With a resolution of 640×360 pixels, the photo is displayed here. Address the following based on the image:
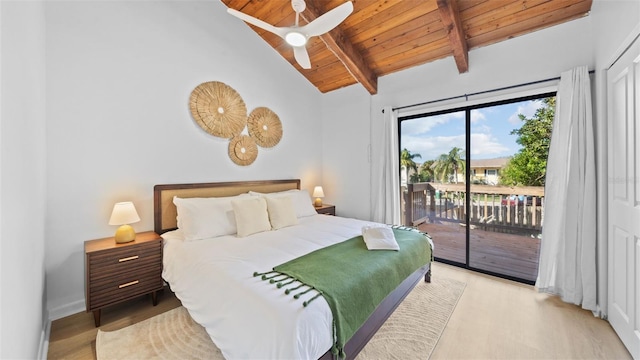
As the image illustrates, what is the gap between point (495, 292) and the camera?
104 inches

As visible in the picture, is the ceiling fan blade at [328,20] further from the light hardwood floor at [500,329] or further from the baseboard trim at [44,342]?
the baseboard trim at [44,342]

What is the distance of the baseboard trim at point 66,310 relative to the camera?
2146mm

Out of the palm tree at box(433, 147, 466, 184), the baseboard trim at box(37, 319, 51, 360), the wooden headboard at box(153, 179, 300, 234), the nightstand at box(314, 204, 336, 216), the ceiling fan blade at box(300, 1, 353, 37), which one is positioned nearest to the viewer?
the baseboard trim at box(37, 319, 51, 360)

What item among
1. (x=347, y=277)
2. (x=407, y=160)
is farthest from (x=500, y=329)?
(x=407, y=160)

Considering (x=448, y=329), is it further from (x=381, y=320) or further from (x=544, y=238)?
(x=544, y=238)

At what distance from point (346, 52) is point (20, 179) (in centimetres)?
327

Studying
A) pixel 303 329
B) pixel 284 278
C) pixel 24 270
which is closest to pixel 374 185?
pixel 284 278

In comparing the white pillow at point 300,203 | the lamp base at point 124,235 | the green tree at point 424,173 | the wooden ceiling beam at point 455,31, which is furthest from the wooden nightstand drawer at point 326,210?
the wooden ceiling beam at point 455,31

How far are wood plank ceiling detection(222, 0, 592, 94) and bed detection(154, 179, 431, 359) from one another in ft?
7.76

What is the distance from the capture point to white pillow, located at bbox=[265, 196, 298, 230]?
287 cm

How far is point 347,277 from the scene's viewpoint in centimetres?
161

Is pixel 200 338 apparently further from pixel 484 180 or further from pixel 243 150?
pixel 484 180

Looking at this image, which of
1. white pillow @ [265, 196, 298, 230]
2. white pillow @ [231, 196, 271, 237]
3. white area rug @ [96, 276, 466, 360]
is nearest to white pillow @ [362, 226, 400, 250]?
white area rug @ [96, 276, 466, 360]

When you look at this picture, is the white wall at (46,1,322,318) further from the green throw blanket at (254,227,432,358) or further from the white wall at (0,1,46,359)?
the green throw blanket at (254,227,432,358)
